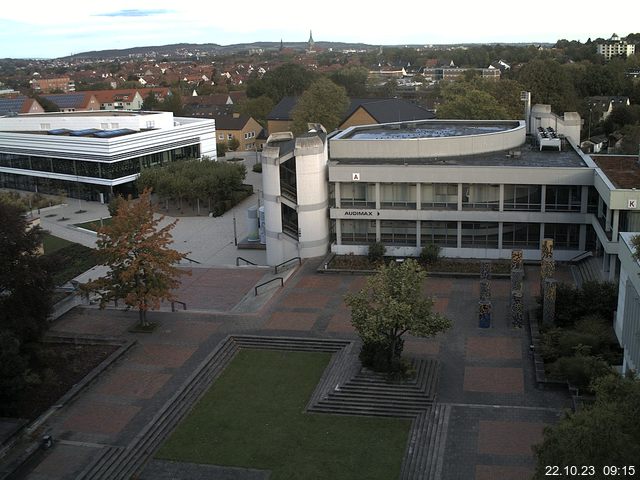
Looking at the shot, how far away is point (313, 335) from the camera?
2902 centimetres

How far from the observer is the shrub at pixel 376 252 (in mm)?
37972

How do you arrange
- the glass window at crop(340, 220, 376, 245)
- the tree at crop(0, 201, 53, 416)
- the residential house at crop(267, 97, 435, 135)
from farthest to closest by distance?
Result: the residential house at crop(267, 97, 435, 135) → the glass window at crop(340, 220, 376, 245) → the tree at crop(0, 201, 53, 416)

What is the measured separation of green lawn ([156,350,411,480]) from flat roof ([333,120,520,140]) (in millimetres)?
21022

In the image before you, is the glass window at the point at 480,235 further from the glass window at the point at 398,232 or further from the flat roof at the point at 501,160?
the flat roof at the point at 501,160

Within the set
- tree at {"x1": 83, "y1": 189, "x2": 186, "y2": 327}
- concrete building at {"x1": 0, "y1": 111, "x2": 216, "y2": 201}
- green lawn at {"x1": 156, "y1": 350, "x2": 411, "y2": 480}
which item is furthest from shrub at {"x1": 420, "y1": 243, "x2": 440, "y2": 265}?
concrete building at {"x1": 0, "y1": 111, "x2": 216, "y2": 201}

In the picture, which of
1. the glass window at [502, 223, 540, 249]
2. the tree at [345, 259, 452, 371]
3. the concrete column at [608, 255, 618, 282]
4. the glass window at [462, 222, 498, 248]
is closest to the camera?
the tree at [345, 259, 452, 371]

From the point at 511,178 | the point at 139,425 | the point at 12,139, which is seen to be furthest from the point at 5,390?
the point at 12,139

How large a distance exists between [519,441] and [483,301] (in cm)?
883

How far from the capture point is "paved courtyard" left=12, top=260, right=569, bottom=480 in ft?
69.2

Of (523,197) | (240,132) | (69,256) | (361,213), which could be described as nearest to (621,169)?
(523,197)

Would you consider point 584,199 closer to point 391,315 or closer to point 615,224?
point 615,224

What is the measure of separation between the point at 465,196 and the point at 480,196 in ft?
2.55

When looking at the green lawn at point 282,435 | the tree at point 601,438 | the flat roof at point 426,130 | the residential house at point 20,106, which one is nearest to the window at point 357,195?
the flat roof at point 426,130

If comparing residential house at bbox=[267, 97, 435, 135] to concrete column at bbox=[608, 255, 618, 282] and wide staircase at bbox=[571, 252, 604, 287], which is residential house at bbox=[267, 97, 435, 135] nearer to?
wide staircase at bbox=[571, 252, 604, 287]
